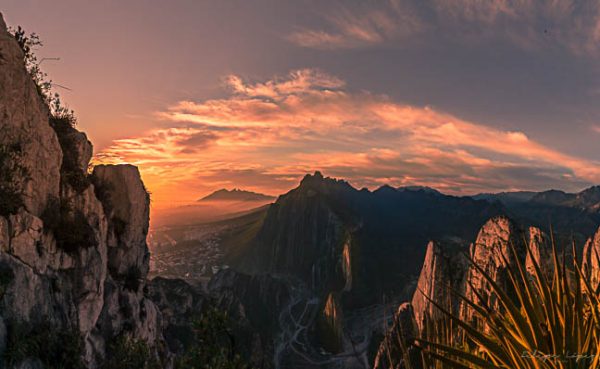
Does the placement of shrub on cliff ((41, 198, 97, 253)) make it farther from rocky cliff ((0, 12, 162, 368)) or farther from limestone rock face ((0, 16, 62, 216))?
limestone rock face ((0, 16, 62, 216))

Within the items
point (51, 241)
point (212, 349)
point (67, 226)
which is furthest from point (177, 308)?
point (212, 349)

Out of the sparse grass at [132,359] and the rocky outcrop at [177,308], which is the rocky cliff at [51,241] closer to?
the sparse grass at [132,359]

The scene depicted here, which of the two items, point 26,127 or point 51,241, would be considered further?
point 26,127

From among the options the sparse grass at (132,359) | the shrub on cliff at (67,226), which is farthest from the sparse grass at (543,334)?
the shrub on cliff at (67,226)

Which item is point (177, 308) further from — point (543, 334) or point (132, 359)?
point (543, 334)

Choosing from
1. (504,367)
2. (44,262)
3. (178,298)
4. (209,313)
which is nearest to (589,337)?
(504,367)

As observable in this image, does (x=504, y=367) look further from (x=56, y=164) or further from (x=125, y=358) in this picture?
(x=56, y=164)

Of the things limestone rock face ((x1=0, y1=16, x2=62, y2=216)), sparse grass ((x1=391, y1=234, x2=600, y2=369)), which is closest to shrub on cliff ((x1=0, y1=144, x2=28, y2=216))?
limestone rock face ((x1=0, y1=16, x2=62, y2=216))
